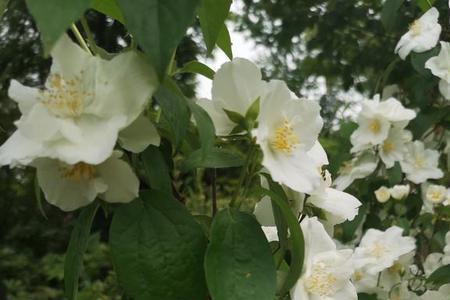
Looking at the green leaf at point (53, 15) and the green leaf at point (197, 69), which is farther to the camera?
the green leaf at point (197, 69)

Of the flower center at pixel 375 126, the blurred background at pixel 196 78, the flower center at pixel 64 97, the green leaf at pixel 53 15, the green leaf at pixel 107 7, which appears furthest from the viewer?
the blurred background at pixel 196 78

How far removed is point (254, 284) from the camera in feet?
2.37

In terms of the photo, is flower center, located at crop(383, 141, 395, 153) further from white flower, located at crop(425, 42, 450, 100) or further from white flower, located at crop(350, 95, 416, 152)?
white flower, located at crop(425, 42, 450, 100)

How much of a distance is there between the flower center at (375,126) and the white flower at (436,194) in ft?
0.76

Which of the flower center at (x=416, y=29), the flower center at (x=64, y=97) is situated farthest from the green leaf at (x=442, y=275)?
the flower center at (x=64, y=97)

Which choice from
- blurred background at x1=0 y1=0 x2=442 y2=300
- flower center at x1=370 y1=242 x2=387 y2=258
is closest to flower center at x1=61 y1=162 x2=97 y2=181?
flower center at x1=370 y1=242 x2=387 y2=258

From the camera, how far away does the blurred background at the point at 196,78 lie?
3178mm

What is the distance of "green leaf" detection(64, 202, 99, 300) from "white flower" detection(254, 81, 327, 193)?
0.63ft

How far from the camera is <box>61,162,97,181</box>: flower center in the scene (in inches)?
27.5

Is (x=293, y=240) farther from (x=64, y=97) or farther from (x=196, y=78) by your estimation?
(x=196, y=78)

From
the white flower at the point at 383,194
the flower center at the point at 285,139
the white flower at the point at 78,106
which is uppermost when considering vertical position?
the white flower at the point at 78,106

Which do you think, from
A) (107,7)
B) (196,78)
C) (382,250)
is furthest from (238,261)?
(196,78)

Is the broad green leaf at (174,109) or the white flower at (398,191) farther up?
the broad green leaf at (174,109)

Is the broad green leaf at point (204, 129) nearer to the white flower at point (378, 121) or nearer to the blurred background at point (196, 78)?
the white flower at point (378, 121)
